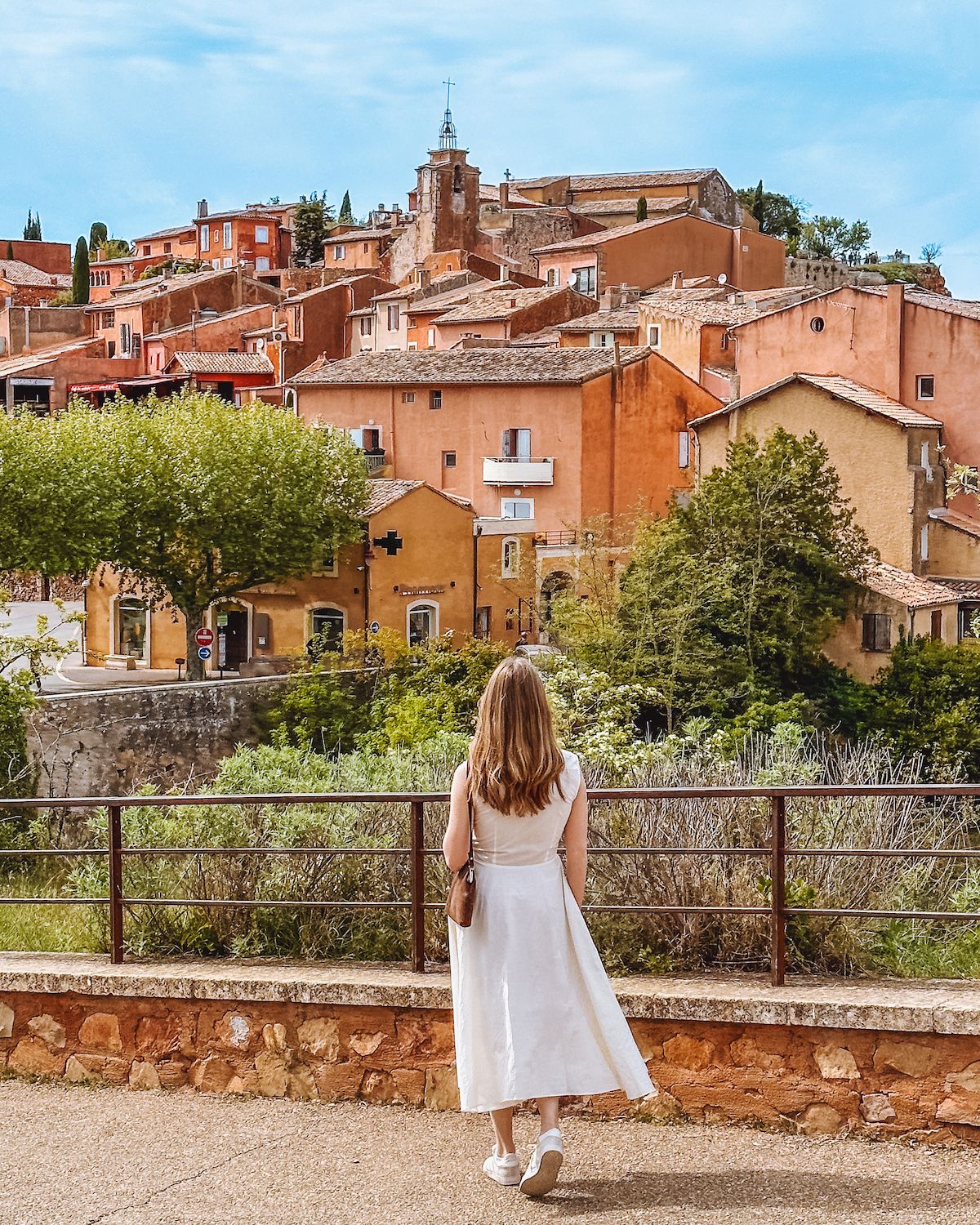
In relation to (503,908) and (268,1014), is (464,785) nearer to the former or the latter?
(503,908)

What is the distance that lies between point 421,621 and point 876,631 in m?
12.5

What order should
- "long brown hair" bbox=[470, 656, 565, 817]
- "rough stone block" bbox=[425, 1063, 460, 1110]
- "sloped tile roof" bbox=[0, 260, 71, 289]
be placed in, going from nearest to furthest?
"long brown hair" bbox=[470, 656, 565, 817] → "rough stone block" bbox=[425, 1063, 460, 1110] → "sloped tile roof" bbox=[0, 260, 71, 289]

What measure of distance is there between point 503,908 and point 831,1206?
117cm

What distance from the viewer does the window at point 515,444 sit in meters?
46.1

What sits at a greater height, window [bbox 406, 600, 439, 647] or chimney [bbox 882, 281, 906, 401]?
chimney [bbox 882, 281, 906, 401]

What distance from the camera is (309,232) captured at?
85938 millimetres

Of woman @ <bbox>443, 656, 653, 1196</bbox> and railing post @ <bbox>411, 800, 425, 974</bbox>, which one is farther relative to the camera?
railing post @ <bbox>411, 800, 425, 974</bbox>

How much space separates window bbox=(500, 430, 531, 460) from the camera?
4606 cm

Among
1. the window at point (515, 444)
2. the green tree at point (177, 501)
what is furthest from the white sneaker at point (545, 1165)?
the window at point (515, 444)

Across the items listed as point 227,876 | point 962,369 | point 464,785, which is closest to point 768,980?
point 464,785

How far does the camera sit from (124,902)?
5758 mm

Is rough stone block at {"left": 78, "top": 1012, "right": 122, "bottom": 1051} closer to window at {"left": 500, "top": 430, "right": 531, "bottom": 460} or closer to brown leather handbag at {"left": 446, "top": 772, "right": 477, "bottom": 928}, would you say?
brown leather handbag at {"left": 446, "top": 772, "right": 477, "bottom": 928}

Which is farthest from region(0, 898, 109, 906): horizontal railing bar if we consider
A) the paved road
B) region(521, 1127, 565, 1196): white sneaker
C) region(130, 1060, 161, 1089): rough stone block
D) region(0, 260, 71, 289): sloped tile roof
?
region(0, 260, 71, 289): sloped tile roof

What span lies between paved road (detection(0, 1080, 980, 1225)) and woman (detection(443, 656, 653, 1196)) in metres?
0.28
